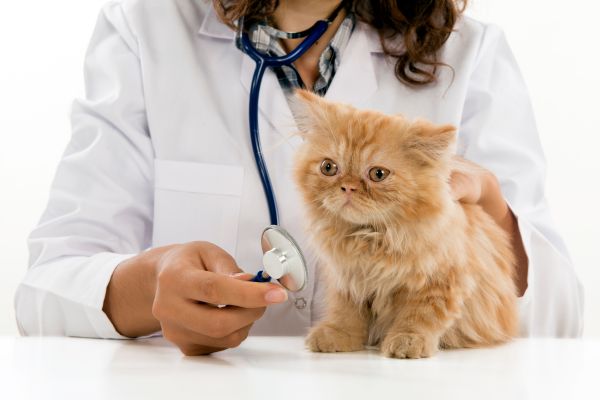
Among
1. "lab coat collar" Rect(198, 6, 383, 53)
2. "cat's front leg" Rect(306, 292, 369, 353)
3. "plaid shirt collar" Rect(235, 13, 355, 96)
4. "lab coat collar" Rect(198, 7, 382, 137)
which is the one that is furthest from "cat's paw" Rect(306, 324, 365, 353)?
"lab coat collar" Rect(198, 6, 383, 53)

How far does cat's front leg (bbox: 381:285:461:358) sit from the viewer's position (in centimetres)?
117

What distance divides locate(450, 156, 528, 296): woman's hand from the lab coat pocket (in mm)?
534

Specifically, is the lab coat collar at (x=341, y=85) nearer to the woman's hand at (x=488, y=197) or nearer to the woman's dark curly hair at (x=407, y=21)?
the woman's dark curly hair at (x=407, y=21)

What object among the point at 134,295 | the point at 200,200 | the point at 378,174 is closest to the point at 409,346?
the point at 378,174

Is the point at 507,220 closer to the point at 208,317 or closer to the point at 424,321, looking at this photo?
the point at 424,321

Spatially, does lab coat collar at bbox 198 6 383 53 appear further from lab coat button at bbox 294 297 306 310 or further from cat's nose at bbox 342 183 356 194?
cat's nose at bbox 342 183 356 194

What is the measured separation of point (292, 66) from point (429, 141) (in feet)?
2.09

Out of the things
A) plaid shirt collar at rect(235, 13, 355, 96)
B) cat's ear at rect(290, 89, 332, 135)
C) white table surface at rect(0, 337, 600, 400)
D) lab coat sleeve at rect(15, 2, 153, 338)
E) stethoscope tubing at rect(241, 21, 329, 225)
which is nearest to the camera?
white table surface at rect(0, 337, 600, 400)

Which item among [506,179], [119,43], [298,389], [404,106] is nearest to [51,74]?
[119,43]

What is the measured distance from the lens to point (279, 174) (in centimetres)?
168

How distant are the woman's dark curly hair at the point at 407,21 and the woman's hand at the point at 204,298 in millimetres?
690

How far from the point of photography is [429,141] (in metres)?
1.13

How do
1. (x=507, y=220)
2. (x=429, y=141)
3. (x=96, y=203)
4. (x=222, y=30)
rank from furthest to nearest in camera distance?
(x=222, y=30), (x=96, y=203), (x=507, y=220), (x=429, y=141)

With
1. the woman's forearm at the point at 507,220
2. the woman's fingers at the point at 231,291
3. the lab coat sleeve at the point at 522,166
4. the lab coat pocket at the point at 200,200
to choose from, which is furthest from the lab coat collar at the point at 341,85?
the woman's fingers at the point at 231,291
